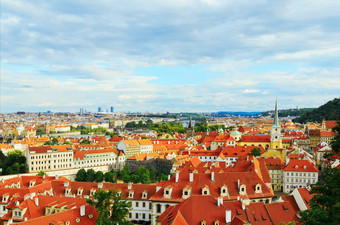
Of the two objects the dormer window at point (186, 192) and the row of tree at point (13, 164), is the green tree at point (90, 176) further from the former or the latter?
the dormer window at point (186, 192)

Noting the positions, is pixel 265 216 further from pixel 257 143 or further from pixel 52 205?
pixel 257 143

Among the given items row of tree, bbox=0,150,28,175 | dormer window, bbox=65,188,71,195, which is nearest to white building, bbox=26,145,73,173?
row of tree, bbox=0,150,28,175

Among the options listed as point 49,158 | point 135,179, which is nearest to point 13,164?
point 49,158

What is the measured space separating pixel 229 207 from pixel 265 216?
4.37 meters

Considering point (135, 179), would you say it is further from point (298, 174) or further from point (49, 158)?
point (298, 174)

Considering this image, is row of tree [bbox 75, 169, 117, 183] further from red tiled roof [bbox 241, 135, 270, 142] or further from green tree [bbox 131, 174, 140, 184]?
red tiled roof [bbox 241, 135, 270, 142]

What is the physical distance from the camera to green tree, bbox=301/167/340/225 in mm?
23625

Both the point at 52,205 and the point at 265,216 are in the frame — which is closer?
the point at 265,216

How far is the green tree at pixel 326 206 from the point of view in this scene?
930 inches

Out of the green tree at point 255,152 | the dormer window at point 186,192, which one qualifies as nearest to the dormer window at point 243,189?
the dormer window at point 186,192

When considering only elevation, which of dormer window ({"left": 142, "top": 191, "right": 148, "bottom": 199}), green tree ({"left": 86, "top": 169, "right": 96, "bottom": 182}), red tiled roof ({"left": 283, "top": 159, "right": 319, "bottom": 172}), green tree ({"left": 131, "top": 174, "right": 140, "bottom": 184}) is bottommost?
green tree ({"left": 86, "top": 169, "right": 96, "bottom": 182})

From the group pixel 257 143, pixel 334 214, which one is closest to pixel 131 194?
pixel 334 214

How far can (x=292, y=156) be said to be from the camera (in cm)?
7950

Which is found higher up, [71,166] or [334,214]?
[334,214]
